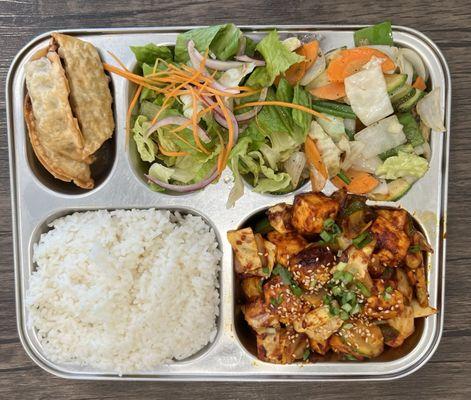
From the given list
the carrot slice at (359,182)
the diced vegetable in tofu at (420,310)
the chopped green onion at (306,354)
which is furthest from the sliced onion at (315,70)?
Answer: the chopped green onion at (306,354)

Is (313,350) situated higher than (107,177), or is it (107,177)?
(107,177)

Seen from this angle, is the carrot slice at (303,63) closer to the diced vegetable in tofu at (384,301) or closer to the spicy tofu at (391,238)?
the spicy tofu at (391,238)

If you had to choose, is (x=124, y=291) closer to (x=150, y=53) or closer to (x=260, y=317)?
(x=260, y=317)

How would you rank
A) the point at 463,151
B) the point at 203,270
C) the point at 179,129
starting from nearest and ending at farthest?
the point at 179,129, the point at 203,270, the point at 463,151

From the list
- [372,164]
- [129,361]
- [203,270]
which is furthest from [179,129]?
[129,361]

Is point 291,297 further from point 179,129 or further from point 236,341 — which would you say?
point 179,129

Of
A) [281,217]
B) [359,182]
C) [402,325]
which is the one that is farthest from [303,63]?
[402,325]
